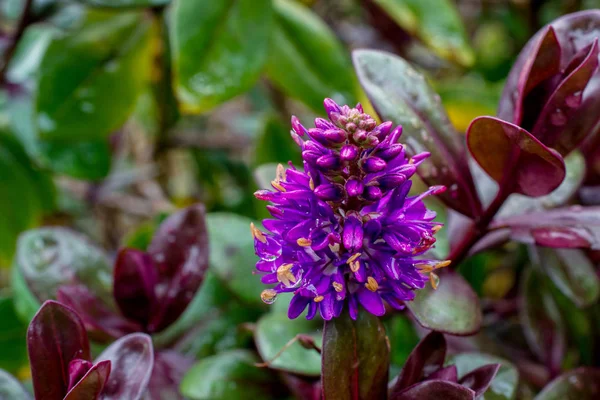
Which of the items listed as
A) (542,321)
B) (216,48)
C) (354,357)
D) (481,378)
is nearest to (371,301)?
(354,357)

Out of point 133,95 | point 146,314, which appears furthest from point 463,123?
point 146,314

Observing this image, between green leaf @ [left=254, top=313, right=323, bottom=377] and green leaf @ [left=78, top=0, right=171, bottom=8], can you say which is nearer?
green leaf @ [left=254, top=313, right=323, bottom=377]

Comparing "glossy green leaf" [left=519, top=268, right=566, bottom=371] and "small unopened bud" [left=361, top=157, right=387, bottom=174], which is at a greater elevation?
"small unopened bud" [left=361, top=157, right=387, bottom=174]

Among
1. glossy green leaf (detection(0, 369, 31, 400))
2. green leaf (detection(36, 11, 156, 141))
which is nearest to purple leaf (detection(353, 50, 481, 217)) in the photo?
glossy green leaf (detection(0, 369, 31, 400))

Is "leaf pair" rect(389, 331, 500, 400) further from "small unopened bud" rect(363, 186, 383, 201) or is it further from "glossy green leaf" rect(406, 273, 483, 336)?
"small unopened bud" rect(363, 186, 383, 201)

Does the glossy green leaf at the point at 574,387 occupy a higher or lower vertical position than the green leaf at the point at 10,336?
higher

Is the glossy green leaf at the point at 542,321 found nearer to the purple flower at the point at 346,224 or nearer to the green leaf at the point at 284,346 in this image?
the green leaf at the point at 284,346

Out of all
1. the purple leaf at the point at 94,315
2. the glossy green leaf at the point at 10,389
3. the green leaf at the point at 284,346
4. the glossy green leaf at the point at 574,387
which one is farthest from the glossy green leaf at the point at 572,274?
the glossy green leaf at the point at 10,389

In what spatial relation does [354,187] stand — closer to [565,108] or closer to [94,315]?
[565,108]
